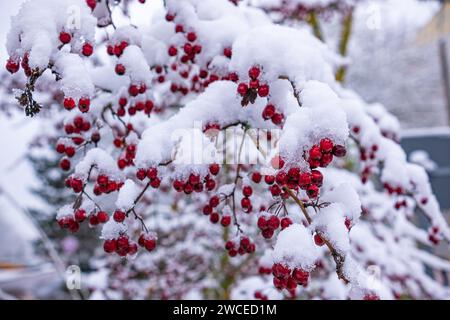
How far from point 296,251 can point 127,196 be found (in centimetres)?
61

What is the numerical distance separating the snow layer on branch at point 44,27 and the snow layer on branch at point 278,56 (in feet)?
1.71

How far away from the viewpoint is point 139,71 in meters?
1.60

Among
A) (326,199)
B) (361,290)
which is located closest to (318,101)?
(326,199)

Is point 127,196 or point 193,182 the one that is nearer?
point 193,182

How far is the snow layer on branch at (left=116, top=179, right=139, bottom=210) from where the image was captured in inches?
54.4

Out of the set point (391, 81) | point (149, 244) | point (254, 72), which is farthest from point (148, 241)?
point (391, 81)

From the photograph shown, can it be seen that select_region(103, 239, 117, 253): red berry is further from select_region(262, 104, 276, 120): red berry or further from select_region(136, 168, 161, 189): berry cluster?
select_region(262, 104, 276, 120): red berry

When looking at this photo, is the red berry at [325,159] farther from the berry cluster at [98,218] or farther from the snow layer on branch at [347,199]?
the berry cluster at [98,218]

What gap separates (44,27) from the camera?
4.25ft

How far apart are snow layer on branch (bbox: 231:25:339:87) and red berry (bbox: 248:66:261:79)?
2 centimetres

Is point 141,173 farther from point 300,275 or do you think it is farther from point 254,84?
point 300,275

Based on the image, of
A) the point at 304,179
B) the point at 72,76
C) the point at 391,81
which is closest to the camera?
the point at 304,179

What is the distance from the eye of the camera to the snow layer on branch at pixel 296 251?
112cm

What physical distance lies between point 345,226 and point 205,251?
200 inches
